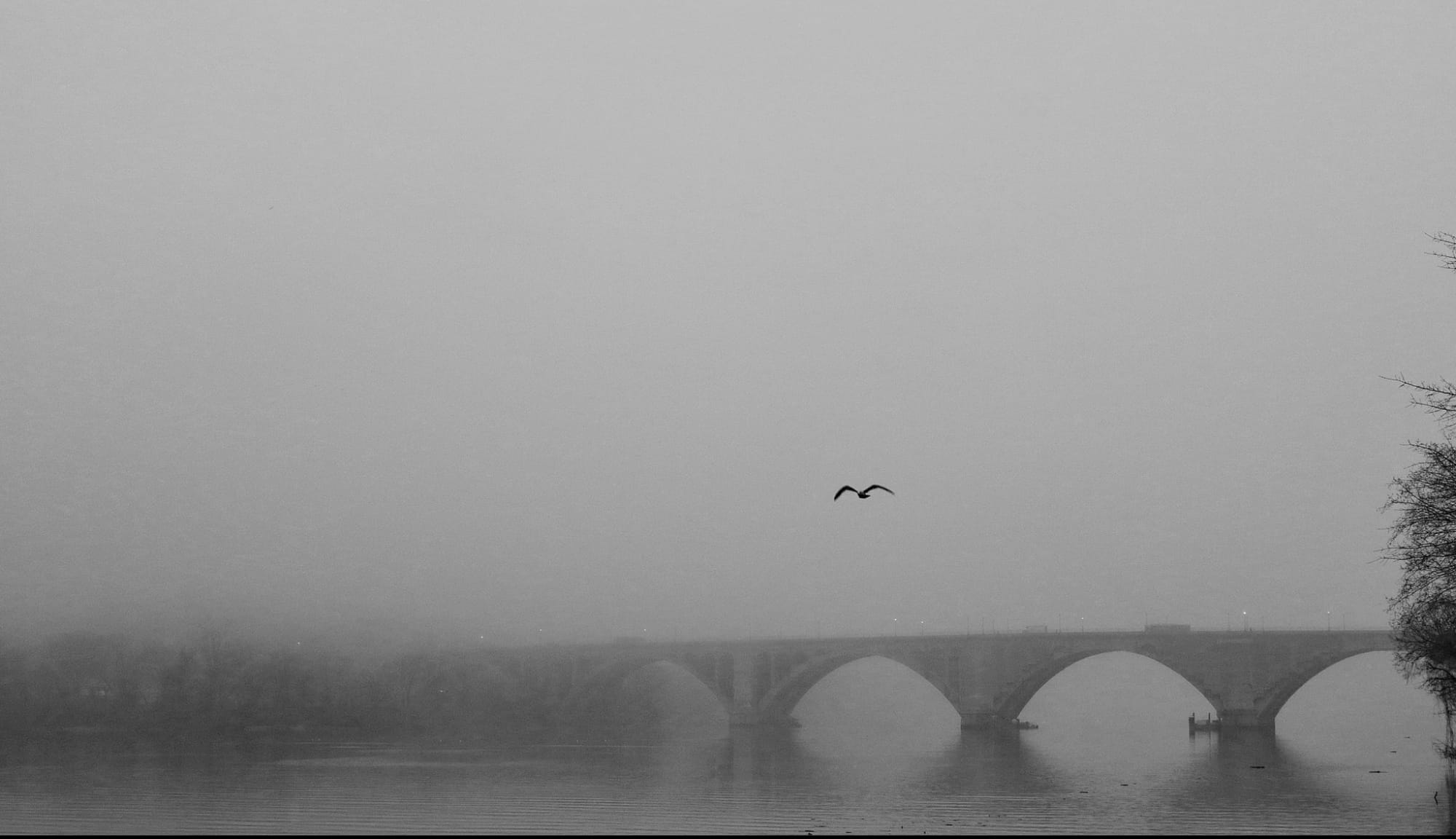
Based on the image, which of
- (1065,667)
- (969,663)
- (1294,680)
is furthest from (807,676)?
(1294,680)

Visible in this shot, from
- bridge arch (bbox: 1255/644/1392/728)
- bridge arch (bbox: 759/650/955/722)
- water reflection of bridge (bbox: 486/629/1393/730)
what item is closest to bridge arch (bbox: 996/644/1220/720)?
water reflection of bridge (bbox: 486/629/1393/730)

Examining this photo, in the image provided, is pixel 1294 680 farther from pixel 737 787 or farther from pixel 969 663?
pixel 737 787

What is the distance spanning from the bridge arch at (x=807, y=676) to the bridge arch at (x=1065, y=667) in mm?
6271

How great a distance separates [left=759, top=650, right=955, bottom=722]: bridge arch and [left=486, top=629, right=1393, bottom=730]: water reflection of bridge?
14cm

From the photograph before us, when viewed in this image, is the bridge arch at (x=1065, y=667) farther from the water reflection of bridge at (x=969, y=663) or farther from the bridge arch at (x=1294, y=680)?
the bridge arch at (x=1294, y=680)

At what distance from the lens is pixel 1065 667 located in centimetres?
12044

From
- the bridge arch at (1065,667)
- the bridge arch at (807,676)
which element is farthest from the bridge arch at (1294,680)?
the bridge arch at (807,676)

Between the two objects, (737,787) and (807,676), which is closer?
(737,787)

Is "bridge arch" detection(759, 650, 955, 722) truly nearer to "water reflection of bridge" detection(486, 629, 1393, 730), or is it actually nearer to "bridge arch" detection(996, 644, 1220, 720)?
"water reflection of bridge" detection(486, 629, 1393, 730)

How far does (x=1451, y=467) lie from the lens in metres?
31.3

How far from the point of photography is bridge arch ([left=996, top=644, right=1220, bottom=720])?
373 feet

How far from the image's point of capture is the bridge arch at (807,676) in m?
129

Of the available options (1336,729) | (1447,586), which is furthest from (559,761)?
(1336,729)

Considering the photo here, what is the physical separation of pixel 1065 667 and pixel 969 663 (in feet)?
28.8
